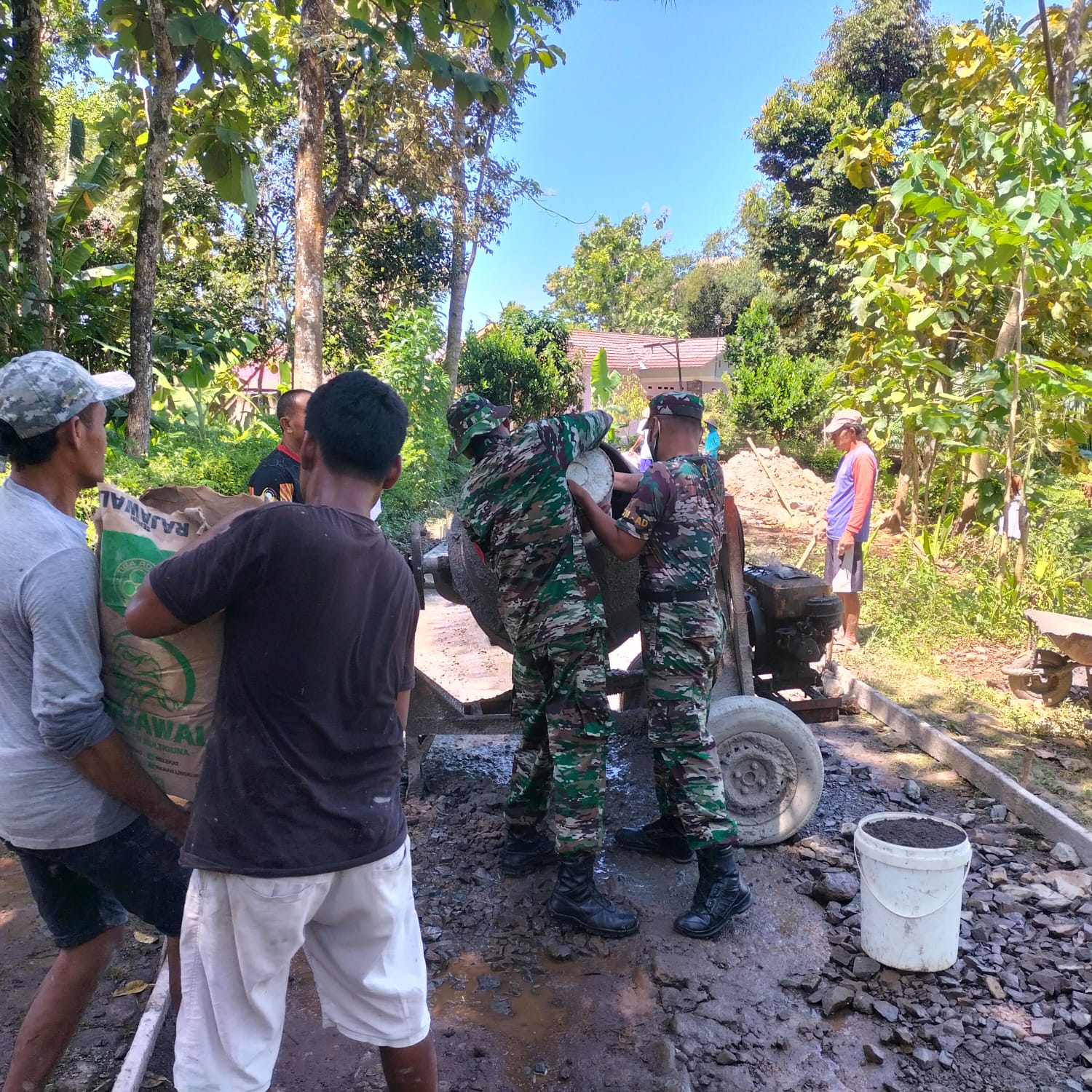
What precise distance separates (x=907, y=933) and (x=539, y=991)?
4.42 ft

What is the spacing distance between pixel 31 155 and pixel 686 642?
5472mm

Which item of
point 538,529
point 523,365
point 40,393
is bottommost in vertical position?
point 538,529

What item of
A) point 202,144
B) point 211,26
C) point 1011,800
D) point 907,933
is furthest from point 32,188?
point 1011,800

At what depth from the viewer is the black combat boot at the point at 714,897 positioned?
3.33 m

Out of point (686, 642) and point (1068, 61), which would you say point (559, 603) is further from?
point (1068, 61)

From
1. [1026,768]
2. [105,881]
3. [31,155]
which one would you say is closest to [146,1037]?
[105,881]

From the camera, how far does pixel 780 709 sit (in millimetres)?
3896

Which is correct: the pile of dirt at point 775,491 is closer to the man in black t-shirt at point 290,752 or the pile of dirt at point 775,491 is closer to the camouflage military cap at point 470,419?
the camouflage military cap at point 470,419

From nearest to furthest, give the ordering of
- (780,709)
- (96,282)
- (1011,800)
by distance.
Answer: (780,709), (1011,800), (96,282)

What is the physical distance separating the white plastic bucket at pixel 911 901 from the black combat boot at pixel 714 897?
0.49 m

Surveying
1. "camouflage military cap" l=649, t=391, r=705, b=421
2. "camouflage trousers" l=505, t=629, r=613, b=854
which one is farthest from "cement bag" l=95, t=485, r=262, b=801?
"camouflage military cap" l=649, t=391, r=705, b=421

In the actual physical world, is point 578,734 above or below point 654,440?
below

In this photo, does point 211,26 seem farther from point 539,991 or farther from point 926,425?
point 926,425

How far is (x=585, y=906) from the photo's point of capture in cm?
336
